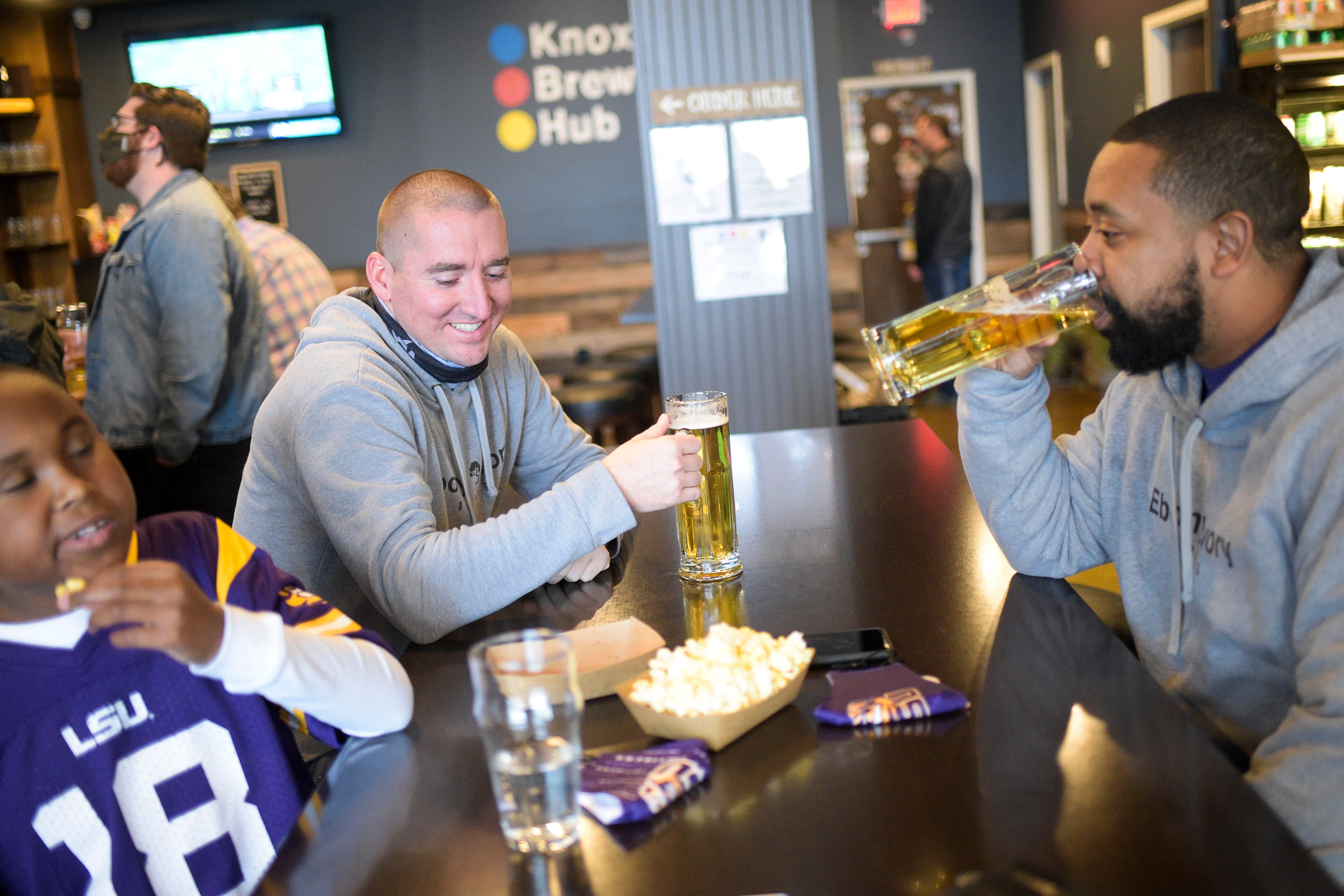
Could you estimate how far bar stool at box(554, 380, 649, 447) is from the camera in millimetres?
4328

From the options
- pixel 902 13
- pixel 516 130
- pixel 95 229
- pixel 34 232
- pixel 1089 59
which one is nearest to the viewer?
pixel 34 232

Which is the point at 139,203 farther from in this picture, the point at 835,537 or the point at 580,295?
the point at 580,295

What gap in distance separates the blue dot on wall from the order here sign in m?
3.96

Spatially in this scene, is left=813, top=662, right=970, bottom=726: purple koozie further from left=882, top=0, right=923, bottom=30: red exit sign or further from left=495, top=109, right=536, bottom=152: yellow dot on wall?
left=882, top=0, right=923, bottom=30: red exit sign

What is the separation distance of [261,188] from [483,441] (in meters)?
6.37

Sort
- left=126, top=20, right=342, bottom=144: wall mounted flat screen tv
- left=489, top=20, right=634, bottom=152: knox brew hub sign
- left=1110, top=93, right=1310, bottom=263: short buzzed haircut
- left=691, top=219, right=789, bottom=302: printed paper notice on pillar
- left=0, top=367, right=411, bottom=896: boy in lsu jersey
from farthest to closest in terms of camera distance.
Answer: left=489, top=20, right=634, bottom=152: knox brew hub sign
left=126, top=20, right=342, bottom=144: wall mounted flat screen tv
left=691, top=219, right=789, bottom=302: printed paper notice on pillar
left=1110, top=93, right=1310, bottom=263: short buzzed haircut
left=0, top=367, right=411, bottom=896: boy in lsu jersey

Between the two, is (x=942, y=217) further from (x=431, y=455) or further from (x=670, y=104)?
(x=431, y=455)

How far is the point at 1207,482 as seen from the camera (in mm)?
1346

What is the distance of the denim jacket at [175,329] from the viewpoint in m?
3.15

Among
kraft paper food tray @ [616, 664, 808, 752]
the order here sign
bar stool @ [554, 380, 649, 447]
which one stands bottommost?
bar stool @ [554, 380, 649, 447]

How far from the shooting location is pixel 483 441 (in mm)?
1820

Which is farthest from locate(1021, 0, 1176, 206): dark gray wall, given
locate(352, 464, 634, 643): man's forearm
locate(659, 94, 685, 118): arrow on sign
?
locate(352, 464, 634, 643): man's forearm

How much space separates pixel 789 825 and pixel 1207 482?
771 millimetres

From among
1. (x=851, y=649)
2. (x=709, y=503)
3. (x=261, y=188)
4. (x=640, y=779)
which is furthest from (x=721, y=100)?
(x=261, y=188)
